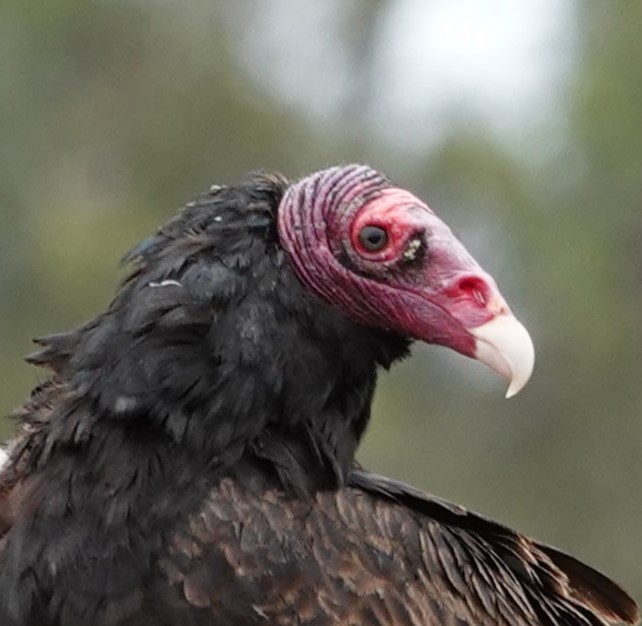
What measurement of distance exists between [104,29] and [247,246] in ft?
18.9

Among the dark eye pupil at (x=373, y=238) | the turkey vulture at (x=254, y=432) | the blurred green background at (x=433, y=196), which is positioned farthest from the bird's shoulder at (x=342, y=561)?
the blurred green background at (x=433, y=196)

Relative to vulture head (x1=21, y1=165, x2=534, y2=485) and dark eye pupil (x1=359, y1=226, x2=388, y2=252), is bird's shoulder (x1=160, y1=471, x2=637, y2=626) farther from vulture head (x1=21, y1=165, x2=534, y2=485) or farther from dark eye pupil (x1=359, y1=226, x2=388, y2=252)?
dark eye pupil (x1=359, y1=226, x2=388, y2=252)

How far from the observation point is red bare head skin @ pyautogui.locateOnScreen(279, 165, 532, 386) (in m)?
2.68

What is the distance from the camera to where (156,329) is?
2.68 metres

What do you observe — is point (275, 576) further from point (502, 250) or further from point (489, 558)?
point (502, 250)

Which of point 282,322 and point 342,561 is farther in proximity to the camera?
point 282,322

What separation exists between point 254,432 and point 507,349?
1.66 feet

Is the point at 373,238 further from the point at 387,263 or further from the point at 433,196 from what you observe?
the point at 433,196

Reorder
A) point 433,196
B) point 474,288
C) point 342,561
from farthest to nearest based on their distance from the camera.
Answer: point 433,196 → point 474,288 → point 342,561

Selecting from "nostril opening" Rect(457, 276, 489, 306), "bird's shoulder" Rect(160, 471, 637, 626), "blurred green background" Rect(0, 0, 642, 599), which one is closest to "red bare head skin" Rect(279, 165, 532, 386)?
"nostril opening" Rect(457, 276, 489, 306)

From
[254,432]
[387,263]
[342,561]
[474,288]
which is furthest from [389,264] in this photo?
[342,561]

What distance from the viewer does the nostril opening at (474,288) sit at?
2.67 m

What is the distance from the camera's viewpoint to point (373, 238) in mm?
2756

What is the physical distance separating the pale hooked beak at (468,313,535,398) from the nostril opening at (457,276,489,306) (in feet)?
0.18
